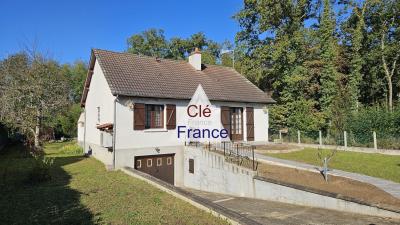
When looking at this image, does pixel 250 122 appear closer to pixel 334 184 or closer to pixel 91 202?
pixel 334 184

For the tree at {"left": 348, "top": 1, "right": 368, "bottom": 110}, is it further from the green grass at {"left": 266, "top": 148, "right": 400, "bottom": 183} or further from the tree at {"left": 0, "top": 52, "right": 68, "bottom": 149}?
the tree at {"left": 0, "top": 52, "right": 68, "bottom": 149}

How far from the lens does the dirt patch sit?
28.3 ft

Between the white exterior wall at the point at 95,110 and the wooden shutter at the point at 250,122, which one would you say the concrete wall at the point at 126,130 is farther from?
Result: the wooden shutter at the point at 250,122

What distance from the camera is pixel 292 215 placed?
8.54 m

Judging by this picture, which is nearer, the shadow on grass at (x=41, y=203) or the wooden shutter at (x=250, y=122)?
the shadow on grass at (x=41, y=203)

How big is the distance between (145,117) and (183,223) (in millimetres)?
9611

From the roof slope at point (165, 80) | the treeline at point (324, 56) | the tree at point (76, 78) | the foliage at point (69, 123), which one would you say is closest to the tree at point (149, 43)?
the tree at point (76, 78)

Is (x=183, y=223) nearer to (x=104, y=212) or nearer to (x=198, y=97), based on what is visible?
(x=104, y=212)

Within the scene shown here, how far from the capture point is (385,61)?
27641mm

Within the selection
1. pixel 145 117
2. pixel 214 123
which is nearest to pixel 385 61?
pixel 214 123

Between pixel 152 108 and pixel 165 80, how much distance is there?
256 cm

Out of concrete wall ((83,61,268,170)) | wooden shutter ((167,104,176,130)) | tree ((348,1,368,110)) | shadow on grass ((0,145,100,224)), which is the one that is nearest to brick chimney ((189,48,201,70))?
concrete wall ((83,61,268,170))

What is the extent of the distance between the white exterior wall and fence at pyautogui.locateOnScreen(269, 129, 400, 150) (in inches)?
529

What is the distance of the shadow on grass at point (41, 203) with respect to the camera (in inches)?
285
